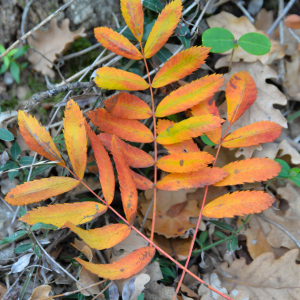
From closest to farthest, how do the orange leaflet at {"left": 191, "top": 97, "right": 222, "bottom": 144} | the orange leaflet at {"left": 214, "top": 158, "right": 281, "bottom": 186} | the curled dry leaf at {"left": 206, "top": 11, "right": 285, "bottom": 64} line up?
the orange leaflet at {"left": 214, "top": 158, "right": 281, "bottom": 186} < the orange leaflet at {"left": 191, "top": 97, "right": 222, "bottom": 144} < the curled dry leaf at {"left": 206, "top": 11, "right": 285, "bottom": 64}

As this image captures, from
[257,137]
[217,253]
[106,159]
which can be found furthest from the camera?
[217,253]

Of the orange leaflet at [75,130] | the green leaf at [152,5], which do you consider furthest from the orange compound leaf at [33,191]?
the green leaf at [152,5]

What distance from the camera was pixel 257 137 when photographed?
1312 millimetres

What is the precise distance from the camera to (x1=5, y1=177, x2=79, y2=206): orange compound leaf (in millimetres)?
1154

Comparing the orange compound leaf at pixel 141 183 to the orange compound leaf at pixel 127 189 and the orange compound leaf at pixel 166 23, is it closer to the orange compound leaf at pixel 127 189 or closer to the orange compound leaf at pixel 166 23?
the orange compound leaf at pixel 127 189

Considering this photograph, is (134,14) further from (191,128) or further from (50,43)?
(50,43)

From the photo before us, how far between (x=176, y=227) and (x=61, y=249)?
26.6 inches

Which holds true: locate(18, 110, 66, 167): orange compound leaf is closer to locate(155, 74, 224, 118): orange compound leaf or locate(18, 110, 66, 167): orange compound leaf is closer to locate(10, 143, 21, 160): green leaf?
locate(10, 143, 21, 160): green leaf

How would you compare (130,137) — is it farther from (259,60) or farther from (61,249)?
(259,60)

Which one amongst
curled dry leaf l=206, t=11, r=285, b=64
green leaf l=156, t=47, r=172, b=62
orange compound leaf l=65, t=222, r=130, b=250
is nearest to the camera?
orange compound leaf l=65, t=222, r=130, b=250

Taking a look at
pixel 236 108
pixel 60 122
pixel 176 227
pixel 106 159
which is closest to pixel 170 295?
pixel 176 227

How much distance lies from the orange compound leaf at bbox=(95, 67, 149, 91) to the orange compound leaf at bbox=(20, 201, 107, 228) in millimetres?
581

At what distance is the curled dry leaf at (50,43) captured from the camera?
5.57ft

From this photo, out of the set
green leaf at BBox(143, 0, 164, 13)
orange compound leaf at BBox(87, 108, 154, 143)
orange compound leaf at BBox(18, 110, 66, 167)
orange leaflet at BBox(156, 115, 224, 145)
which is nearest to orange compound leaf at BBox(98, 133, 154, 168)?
orange compound leaf at BBox(87, 108, 154, 143)
